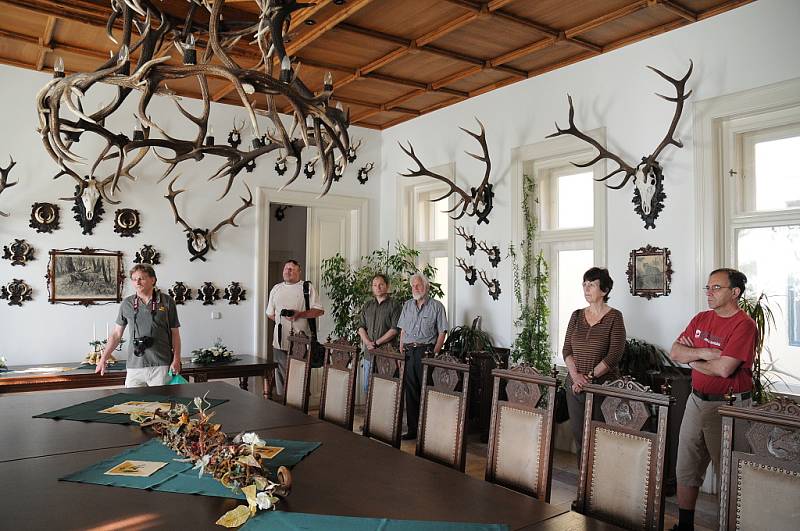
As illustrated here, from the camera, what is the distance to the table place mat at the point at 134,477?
2.13 metres

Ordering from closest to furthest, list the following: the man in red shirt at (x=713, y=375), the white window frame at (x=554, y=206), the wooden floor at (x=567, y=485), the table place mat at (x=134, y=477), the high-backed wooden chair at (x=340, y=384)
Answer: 1. the table place mat at (x=134, y=477)
2. the man in red shirt at (x=713, y=375)
3. the high-backed wooden chair at (x=340, y=384)
4. the wooden floor at (x=567, y=485)
5. the white window frame at (x=554, y=206)

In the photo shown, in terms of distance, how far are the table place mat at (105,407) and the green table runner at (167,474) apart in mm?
625

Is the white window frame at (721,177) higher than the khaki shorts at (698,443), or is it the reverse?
the white window frame at (721,177)

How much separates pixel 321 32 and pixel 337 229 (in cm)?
319

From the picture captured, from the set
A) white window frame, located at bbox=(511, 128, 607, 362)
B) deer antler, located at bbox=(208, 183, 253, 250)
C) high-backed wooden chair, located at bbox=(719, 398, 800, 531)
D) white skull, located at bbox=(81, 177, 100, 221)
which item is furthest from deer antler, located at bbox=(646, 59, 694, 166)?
white skull, located at bbox=(81, 177, 100, 221)

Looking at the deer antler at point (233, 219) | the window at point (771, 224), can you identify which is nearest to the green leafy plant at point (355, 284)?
the deer antler at point (233, 219)

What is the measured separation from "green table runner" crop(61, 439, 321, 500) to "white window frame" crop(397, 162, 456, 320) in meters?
4.03

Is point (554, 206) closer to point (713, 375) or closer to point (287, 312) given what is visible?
point (713, 375)

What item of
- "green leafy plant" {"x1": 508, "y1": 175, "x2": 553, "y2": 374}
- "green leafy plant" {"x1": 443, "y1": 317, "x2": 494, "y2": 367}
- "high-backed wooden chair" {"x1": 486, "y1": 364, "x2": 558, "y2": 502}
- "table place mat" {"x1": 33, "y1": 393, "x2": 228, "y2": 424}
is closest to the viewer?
"high-backed wooden chair" {"x1": 486, "y1": 364, "x2": 558, "y2": 502}

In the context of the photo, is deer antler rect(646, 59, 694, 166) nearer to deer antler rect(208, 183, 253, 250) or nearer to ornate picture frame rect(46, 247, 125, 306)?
deer antler rect(208, 183, 253, 250)

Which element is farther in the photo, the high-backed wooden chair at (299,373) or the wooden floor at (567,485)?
the high-backed wooden chair at (299,373)

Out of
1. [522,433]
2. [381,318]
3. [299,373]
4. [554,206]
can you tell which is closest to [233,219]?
[381,318]

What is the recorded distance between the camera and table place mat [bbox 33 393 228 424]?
10.2 ft

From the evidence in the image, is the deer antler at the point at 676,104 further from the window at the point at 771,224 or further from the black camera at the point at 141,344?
the black camera at the point at 141,344
